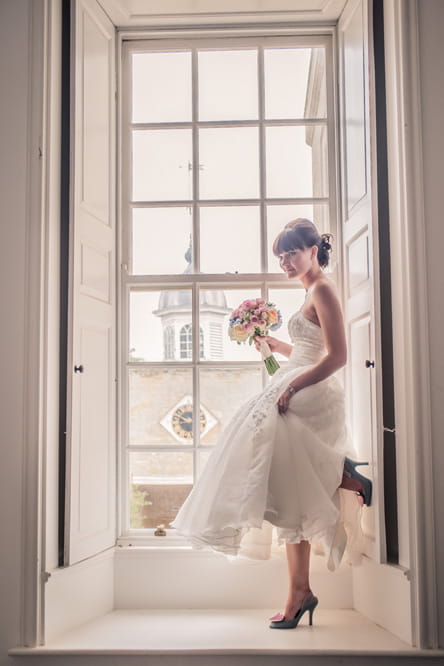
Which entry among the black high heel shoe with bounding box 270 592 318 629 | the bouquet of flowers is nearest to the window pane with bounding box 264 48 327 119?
the bouquet of flowers

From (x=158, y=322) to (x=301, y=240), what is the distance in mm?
927

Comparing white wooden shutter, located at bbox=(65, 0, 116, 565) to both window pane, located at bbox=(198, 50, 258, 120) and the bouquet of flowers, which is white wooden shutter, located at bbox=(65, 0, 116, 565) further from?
the bouquet of flowers

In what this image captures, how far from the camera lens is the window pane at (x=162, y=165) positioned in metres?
3.79

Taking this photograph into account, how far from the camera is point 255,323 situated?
3.37m

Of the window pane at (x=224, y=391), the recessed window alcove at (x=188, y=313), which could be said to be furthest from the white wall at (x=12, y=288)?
the window pane at (x=224, y=391)

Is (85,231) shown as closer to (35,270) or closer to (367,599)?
(35,270)

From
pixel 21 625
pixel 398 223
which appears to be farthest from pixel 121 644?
pixel 398 223

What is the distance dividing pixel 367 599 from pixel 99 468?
1.41 meters

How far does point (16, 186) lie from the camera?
2.93 meters

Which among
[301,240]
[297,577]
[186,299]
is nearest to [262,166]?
[301,240]

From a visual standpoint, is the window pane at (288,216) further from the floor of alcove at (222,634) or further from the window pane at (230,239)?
the floor of alcove at (222,634)

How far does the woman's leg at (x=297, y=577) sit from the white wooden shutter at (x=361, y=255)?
301 mm

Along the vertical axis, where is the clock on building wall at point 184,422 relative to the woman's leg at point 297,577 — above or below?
above

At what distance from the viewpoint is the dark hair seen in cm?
329
